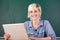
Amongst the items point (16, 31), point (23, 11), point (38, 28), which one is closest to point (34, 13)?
point (38, 28)

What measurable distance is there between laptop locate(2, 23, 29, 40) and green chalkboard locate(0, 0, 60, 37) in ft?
4.34

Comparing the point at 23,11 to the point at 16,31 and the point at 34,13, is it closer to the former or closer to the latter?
the point at 34,13

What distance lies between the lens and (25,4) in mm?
2781

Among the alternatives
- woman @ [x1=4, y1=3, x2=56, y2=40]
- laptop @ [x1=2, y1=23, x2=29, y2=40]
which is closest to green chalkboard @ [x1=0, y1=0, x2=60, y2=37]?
woman @ [x1=4, y1=3, x2=56, y2=40]

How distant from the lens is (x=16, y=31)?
1.42 meters

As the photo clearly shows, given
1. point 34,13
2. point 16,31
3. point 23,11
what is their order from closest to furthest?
point 16,31 → point 34,13 → point 23,11

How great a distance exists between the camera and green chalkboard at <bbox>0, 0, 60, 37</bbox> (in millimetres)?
2734

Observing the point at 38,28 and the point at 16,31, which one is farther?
the point at 38,28

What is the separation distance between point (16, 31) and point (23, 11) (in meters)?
1.39

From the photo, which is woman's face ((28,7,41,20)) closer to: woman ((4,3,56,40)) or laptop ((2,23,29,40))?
woman ((4,3,56,40))

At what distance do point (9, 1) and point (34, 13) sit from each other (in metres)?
1.14

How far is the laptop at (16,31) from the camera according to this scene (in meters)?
1.39

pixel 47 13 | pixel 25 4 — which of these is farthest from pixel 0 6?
pixel 47 13

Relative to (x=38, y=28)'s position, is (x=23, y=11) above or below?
above
